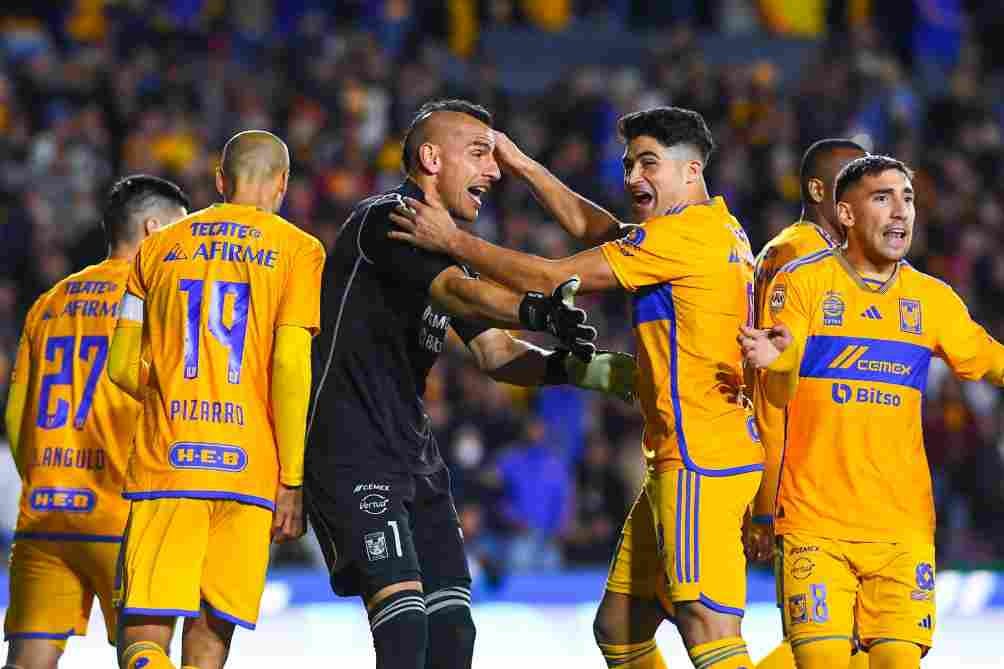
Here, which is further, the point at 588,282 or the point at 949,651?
the point at 949,651

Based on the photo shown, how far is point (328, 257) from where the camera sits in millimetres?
6586

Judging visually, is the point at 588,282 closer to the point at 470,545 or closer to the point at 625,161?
the point at 625,161

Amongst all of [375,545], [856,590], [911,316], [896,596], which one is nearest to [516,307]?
[375,545]

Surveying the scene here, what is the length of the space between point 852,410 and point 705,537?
792 mm

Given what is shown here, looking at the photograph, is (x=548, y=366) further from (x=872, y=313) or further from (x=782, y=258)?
(x=872, y=313)

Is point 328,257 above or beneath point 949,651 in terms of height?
above

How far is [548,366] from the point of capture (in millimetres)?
7121

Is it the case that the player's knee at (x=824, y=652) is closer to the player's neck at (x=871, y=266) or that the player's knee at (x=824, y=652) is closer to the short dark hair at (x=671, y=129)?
the player's neck at (x=871, y=266)

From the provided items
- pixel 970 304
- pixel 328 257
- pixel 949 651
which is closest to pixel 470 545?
pixel 949 651

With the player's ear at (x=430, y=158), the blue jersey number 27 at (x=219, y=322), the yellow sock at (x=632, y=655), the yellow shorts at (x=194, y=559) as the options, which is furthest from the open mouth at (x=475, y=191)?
the yellow sock at (x=632, y=655)

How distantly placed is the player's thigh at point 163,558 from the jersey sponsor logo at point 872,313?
8.51ft

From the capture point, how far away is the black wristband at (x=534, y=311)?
6113 mm

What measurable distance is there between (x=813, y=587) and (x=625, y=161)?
1.80 m

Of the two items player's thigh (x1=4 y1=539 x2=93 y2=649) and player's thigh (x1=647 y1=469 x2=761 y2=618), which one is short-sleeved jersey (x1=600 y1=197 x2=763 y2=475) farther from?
player's thigh (x1=4 y1=539 x2=93 y2=649)
